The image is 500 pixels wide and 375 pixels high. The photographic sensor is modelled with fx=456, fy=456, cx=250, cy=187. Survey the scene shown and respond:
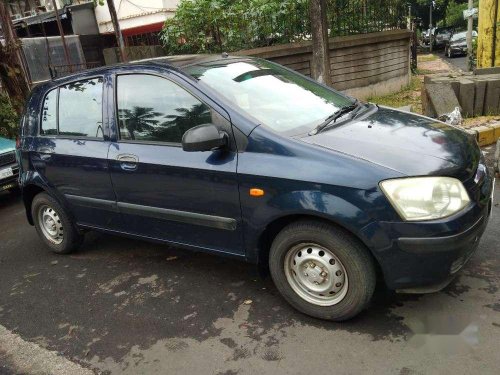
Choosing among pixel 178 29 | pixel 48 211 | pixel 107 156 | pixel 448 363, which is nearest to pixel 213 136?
pixel 107 156

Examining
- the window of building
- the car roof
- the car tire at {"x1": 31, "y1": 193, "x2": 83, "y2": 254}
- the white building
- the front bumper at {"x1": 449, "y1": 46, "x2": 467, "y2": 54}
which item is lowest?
the front bumper at {"x1": 449, "y1": 46, "x2": 467, "y2": 54}

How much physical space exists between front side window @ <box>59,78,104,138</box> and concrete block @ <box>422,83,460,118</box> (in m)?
5.00

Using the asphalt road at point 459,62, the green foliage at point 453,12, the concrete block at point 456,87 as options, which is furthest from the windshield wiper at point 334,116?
the green foliage at point 453,12

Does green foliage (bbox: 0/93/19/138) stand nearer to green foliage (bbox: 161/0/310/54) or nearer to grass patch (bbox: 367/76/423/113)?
green foliage (bbox: 161/0/310/54)

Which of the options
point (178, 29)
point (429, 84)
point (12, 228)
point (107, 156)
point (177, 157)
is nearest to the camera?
point (177, 157)

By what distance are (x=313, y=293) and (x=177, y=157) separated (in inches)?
51.9

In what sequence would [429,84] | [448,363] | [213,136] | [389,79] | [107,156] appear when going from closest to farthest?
1. [448,363]
2. [213,136]
3. [107,156]
4. [429,84]
5. [389,79]

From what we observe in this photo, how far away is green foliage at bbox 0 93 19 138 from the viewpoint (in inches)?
332

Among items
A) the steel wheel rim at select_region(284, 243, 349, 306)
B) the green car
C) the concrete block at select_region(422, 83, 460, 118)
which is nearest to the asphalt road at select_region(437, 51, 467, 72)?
the concrete block at select_region(422, 83, 460, 118)

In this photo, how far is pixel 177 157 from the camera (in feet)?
10.6

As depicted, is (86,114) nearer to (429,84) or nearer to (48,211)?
(48,211)

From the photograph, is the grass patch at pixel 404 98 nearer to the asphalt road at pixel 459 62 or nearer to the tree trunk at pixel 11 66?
the asphalt road at pixel 459 62

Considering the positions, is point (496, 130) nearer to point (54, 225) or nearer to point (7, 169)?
point (54, 225)

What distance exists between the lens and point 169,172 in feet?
10.7
